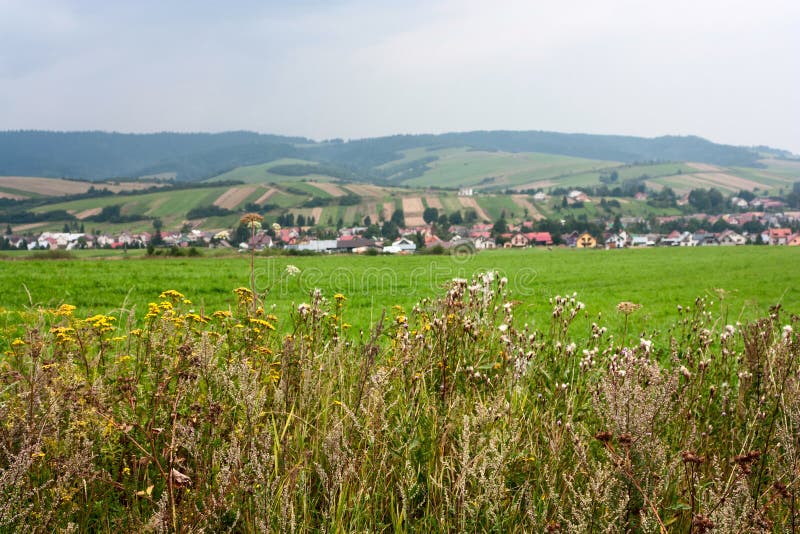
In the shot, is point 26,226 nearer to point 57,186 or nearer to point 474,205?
point 57,186

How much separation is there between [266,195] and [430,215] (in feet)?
166

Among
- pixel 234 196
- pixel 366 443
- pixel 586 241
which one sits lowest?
pixel 586 241

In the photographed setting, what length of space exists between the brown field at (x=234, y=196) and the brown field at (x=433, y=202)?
50.9 metres

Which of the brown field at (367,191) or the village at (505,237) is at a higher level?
the brown field at (367,191)

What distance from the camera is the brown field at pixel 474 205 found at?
140125 millimetres

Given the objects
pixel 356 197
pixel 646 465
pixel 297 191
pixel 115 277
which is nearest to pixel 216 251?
Answer: pixel 115 277

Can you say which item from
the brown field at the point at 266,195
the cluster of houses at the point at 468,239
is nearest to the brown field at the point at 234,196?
the brown field at the point at 266,195

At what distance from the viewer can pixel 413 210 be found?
14088 cm

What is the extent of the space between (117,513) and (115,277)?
2483 centimetres

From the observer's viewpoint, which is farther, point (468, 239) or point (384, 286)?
point (468, 239)

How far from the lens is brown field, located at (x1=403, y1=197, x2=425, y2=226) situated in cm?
12850

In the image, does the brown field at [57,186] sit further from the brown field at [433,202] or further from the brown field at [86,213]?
the brown field at [433,202]

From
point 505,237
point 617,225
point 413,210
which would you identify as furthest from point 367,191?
point 505,237

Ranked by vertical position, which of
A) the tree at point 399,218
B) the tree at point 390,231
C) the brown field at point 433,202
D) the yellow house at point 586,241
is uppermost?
the brown field at point 433,202
